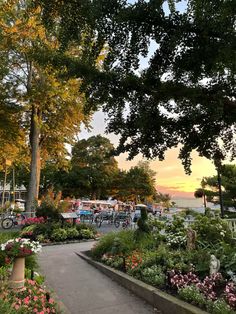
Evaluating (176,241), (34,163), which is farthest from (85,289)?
(34,163)

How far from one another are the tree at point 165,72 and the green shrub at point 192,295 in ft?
6.93

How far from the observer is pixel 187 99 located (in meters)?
3.67

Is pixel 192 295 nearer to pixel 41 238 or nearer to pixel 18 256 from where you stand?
pixel 18 256

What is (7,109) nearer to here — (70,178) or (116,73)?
(116,73)

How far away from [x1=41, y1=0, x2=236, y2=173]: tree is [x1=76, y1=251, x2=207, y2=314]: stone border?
7.20 feet

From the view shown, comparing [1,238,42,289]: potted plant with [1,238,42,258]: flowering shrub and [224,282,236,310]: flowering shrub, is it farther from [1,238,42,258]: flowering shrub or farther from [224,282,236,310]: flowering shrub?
[224,282,236,310]: flowering shrub

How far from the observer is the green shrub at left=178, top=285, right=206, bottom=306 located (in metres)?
4.62

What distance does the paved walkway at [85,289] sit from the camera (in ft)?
16.9

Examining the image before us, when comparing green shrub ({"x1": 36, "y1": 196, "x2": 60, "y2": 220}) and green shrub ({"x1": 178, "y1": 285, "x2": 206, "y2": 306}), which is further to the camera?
green shrub ({"x1": 36, "y1": 196, "x2": 60, "y2": 220})

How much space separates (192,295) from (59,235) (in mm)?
8607

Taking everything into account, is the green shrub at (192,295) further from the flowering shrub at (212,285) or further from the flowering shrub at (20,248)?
the flowering shrub at (20,248)

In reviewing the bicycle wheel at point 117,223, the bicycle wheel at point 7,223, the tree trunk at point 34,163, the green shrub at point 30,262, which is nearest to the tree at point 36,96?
the tree trunk at point 34,163

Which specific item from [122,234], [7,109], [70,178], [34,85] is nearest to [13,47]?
[34,85]

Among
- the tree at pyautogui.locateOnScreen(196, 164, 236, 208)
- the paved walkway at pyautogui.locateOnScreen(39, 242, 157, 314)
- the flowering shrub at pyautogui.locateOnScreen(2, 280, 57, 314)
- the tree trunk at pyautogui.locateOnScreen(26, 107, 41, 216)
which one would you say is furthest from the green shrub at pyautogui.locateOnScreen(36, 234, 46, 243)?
the tree at pyautogui.locateOnScreen(196, 164, 236, 208)
